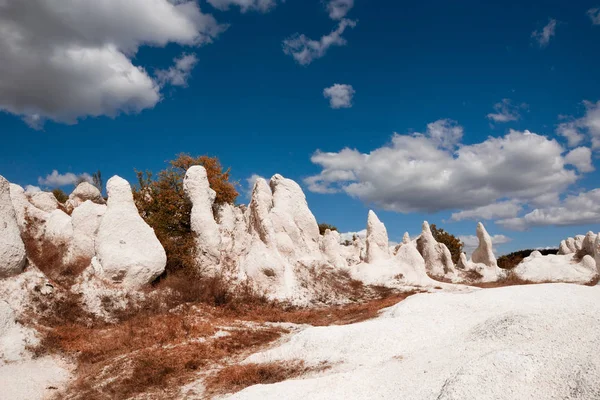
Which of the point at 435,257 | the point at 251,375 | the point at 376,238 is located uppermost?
the point at 376,238

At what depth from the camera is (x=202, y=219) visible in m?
20.2

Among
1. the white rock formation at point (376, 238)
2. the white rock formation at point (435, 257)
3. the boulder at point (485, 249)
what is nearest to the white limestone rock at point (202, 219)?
the white rock formation at point (376, 238)

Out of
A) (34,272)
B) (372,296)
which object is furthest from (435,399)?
(372,296)

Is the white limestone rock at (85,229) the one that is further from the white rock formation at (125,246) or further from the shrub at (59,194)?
the shrub at (59,194)

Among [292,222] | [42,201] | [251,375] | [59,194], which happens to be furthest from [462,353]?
[59,194]

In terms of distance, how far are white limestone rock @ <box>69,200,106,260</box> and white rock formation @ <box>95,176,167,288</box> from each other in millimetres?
1123

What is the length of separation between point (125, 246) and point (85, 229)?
267 cm

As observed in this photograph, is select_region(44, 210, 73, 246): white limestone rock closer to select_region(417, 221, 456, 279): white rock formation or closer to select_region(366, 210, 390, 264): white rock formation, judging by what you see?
select_region(366, 210, 390, 264): white rock formation

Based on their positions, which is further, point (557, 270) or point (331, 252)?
point (557, 270)

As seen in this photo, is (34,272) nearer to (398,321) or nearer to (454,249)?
(398,321)

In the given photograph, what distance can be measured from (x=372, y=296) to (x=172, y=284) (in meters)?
10.8

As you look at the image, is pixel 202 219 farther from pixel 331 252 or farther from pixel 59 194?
pixel 59 194

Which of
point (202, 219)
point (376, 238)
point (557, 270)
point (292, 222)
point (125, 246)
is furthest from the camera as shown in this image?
point (557, 270)

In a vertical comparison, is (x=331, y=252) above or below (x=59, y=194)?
below
